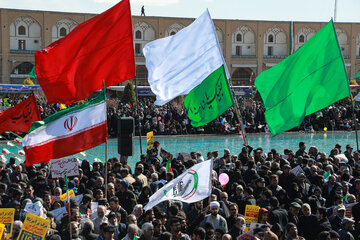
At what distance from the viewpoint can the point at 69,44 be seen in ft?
29.3

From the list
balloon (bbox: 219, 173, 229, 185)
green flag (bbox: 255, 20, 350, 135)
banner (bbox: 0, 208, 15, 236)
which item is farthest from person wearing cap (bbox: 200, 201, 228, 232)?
balloon (bbox: 219, 173, 229, 185)

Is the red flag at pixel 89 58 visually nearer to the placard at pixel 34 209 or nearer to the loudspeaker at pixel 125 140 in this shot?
the placard at pixel 34 209

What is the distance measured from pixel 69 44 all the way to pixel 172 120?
827 inches

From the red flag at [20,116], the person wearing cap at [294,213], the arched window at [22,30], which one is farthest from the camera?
the arched window at [22,30]

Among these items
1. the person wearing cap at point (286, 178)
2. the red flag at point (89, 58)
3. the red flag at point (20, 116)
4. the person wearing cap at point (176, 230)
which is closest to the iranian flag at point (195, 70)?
the red flag at point (89, 58)

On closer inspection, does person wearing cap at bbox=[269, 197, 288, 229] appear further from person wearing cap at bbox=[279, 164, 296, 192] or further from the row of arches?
the row of arches

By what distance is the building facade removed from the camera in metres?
55.8

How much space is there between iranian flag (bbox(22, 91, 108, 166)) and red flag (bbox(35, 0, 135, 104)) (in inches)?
48.6

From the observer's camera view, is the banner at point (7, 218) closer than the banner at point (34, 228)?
No

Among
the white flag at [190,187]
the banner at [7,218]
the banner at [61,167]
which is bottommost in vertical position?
the banner at [7,218]

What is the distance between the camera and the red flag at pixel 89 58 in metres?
8.88

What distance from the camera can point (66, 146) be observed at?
7.57 metres

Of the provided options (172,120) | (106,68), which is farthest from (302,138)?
(106,68)

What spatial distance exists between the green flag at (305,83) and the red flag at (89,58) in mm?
2547
